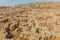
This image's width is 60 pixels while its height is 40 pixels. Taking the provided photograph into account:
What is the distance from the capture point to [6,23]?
1048 centimetres

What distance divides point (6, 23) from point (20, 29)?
3.28ft

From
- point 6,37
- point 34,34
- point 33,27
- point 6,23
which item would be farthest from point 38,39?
point 6,23

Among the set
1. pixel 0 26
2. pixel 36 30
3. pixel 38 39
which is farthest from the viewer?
pixel 0 26

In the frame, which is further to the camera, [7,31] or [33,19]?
[33,19]

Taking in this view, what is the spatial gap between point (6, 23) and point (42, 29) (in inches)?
83.8

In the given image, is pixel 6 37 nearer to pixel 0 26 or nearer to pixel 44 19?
pixel 0 26

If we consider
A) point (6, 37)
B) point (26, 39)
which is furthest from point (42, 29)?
point (6, 37)

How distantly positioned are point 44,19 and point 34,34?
185cm

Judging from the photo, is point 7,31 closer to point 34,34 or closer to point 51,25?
point 34,34

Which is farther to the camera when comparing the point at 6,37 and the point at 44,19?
the point at 44,19

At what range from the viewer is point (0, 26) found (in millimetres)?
10234

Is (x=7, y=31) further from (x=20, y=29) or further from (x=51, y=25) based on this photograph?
(x=51, y=25)

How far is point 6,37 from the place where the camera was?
31.4ft

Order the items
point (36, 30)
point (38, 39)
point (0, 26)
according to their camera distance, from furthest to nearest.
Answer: point (0, 26) → point (36, 30) → point (38, 39)
